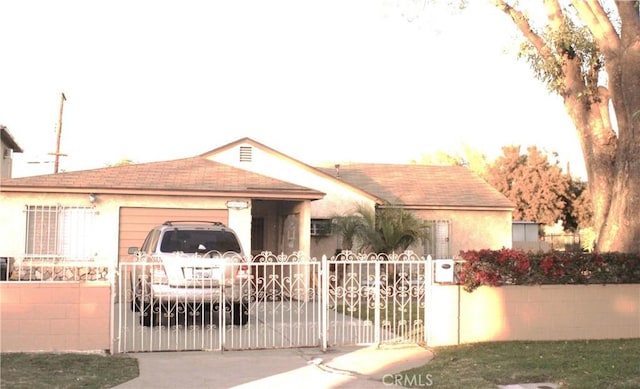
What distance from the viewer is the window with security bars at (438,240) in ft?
73.8

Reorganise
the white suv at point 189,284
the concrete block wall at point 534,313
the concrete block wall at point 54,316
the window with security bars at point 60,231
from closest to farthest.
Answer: the concrete block wall at point 54,316
the white suv at point 189,284
the concrete block wall at point 534,313
the window with security bars at point 60,231

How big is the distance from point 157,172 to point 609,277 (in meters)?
11.0

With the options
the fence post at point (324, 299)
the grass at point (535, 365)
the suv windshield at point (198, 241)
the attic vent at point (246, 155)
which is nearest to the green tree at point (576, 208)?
the attic vent at point (246, 155)

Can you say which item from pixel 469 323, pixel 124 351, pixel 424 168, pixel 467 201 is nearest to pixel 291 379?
pixel 124 351

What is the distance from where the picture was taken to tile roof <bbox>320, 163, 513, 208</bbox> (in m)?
22.8

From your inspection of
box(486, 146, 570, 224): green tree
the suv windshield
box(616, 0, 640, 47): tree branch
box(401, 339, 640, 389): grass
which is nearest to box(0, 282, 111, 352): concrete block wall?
the suv windshield

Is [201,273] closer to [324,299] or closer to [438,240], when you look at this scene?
[324,299]

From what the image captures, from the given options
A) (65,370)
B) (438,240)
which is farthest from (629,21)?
(438,240)

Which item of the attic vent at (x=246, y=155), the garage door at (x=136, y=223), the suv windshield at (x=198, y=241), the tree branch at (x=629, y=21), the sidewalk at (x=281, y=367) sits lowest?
the sidewalk at (x=281, y=367)

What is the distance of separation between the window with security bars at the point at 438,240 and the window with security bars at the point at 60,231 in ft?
33.8

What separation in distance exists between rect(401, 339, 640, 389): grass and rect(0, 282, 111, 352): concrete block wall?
4.30 metres

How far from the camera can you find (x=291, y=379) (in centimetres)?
885

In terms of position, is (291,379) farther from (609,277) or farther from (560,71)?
(560,71)

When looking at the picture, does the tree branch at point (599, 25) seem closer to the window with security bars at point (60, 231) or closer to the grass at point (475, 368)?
the grass at point (475, 368)
